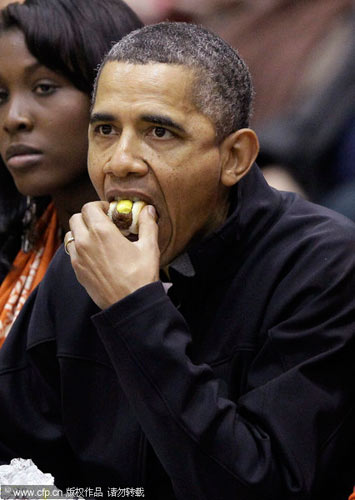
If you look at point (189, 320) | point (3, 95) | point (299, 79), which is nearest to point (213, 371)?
point (189, 320)

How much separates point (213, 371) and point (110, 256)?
0.28 m

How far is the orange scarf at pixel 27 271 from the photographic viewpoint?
244cm

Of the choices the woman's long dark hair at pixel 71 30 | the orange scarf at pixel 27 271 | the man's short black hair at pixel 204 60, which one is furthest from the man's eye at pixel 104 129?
the orange scarf at pixel 27 271

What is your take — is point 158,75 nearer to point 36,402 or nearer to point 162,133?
point 162,133

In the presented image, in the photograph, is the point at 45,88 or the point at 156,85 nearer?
the point at 156,85

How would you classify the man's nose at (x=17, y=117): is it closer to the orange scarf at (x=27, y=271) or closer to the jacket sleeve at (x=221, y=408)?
the orange scarf at (x=27, y=271)

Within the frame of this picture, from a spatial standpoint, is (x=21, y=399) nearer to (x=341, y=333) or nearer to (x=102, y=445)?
(x=102, y=445)

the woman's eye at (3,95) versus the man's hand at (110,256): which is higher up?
the man's hand at (110,256)

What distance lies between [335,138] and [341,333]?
1.15 m

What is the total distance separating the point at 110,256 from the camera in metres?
1.48

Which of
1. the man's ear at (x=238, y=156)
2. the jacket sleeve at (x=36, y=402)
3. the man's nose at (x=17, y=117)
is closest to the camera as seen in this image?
the man's ear at (x=238, y=156)

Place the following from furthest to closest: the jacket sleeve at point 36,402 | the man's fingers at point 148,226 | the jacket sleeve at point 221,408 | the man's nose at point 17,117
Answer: the man's nose at point 17,117 < the jacket sleeve at point 36,402 < the man's fingers at point 148,226 < the jacket sleeve at point 221,408

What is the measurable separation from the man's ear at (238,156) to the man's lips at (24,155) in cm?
83

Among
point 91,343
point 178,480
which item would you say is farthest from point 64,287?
point 178,480
